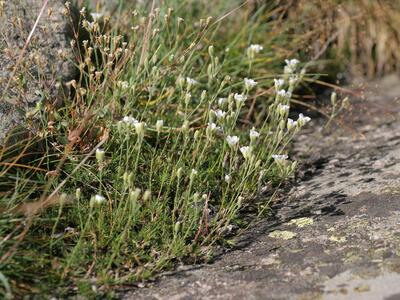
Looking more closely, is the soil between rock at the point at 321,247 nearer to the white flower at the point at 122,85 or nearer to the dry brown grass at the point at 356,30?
the white flower at the point at 122,85

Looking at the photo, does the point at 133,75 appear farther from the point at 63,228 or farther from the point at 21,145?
the point at 63,228

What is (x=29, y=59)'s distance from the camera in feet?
11.0

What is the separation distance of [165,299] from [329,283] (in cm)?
65

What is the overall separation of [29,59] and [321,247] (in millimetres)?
1664

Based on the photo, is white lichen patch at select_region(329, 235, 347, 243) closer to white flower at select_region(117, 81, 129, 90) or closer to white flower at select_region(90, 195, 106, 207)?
white flower at select_region(90, 195, 106, 207)

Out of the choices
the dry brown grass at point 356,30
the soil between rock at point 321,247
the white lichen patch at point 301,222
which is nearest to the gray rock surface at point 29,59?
the soil between rock at point 321,247

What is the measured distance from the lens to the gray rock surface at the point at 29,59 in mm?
3277

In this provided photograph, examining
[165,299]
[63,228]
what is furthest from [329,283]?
[63,228]

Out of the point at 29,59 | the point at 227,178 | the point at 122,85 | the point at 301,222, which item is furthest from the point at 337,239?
the point at 29,59

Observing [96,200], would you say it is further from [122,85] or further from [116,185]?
[122,85]

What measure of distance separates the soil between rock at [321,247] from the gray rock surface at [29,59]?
115 centimetres

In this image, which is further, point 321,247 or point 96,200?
point 321,247

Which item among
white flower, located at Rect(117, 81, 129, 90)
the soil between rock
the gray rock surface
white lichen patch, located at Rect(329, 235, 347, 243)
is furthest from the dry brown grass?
white lichen patch, located at Rect(329, 235, 347, 243)

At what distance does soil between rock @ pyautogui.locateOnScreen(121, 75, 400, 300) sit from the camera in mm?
2662
